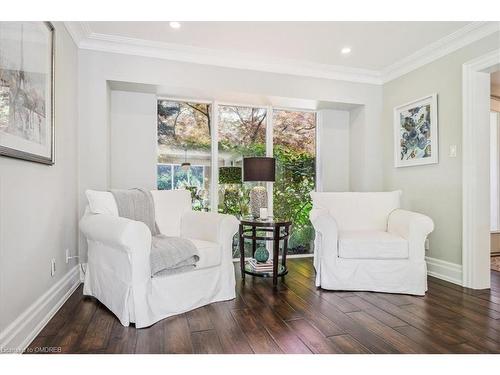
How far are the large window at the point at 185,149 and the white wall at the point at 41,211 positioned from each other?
3.02ft

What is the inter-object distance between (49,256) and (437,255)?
3370 millimetres

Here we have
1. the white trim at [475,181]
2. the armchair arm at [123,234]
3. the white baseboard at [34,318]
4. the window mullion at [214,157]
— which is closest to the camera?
the white baseboard at [34,318]

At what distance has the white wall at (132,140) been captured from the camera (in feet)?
10.6

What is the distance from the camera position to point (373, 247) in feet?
8.48

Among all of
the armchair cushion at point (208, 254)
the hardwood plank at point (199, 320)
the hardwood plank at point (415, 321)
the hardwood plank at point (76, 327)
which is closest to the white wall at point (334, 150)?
the hardwood plank at point (415, 321)

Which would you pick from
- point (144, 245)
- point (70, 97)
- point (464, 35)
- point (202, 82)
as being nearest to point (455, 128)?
point (464, 35)

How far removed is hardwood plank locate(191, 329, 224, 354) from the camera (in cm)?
163

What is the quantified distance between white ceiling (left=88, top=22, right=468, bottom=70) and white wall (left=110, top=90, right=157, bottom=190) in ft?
2.19

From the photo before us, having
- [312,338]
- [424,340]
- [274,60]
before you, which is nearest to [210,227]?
[312,338]

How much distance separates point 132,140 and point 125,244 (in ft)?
5.67

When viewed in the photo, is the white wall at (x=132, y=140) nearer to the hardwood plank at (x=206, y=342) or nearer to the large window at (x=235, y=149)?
the large window at (x=235, y=149)

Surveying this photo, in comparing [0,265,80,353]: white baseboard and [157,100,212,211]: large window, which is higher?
[157,100,212,211]: large window

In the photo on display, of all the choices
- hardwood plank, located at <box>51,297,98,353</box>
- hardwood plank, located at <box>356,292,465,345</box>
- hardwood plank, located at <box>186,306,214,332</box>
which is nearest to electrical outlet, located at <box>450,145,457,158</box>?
hardwood plank, located at <box>356,292,465,345</box>

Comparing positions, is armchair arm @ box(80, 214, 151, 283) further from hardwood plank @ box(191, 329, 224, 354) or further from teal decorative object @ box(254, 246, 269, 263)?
teal decorative object @ box(254, 246, 269, 263)
